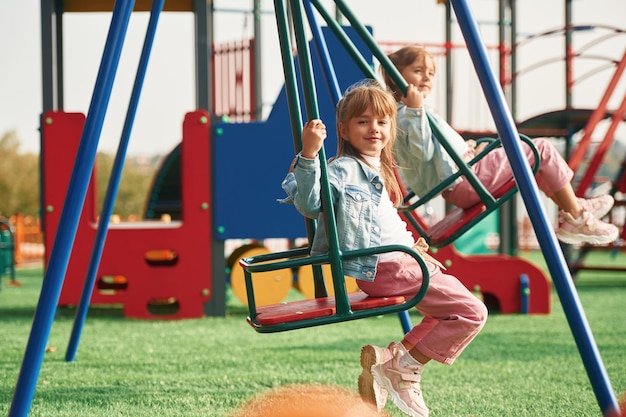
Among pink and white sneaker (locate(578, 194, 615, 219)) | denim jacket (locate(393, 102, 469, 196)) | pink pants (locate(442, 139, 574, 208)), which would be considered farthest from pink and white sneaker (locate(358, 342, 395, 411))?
pink and white sneaker (locate(578, 194, 615, 219))

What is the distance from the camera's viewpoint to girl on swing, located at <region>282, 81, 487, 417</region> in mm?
2260

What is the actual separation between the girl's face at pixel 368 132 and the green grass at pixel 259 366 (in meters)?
0.96

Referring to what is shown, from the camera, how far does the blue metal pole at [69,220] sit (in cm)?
212

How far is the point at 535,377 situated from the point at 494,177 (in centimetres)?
97

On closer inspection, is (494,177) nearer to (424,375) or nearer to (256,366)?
(424,375)

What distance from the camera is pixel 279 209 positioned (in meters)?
6.04

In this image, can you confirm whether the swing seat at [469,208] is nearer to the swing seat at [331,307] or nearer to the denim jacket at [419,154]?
the denim jacket at [419,154]

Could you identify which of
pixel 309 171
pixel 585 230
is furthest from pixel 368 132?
pixel 585 230

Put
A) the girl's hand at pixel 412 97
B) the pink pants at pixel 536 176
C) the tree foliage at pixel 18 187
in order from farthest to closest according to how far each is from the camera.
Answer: the tree foliage at pixel 18 187
the pink pants at pixel 536 176
the girl's hand at pixel 412 97

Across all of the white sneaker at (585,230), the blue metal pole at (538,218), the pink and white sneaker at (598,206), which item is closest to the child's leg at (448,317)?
the blue metal pole at (538,218)

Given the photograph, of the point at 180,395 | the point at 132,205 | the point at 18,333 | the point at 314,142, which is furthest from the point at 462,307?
the point at 132,205

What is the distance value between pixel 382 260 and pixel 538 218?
0.48m

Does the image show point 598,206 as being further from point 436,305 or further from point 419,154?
point 436,305

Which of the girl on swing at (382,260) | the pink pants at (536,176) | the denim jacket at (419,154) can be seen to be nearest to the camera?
the girl on swing at (382,260)
